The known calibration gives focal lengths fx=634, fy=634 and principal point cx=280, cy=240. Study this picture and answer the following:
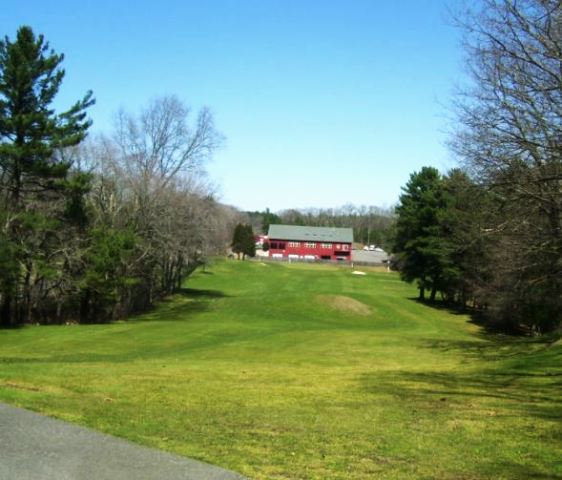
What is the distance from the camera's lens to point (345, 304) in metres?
52.4

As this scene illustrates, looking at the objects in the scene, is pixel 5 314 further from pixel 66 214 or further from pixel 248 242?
pixel 248 242

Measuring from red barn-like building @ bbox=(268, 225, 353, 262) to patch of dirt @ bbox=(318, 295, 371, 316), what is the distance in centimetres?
8425

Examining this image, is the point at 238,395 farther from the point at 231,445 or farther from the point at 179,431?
the point at 231,445

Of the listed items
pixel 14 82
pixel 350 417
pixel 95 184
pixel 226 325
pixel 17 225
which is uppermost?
pixel 14 82

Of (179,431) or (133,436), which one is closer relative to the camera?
(133,436)

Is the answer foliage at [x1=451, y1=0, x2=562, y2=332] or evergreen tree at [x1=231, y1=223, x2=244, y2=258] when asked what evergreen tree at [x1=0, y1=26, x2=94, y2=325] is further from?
evergreen tree at [x1=231, y1=223, x2=244, y2=258]

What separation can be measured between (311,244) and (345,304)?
87.7 metres

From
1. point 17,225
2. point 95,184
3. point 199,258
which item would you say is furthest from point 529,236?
point 199,258

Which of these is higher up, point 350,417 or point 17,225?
point 17,225

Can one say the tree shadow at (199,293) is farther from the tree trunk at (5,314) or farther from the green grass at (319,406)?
the green grass at (319,406)

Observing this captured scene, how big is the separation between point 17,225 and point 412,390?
3045 centimetres

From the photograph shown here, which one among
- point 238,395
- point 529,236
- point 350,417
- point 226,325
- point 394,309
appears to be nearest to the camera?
point 350,417

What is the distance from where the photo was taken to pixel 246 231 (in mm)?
117875

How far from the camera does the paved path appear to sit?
567 cm
